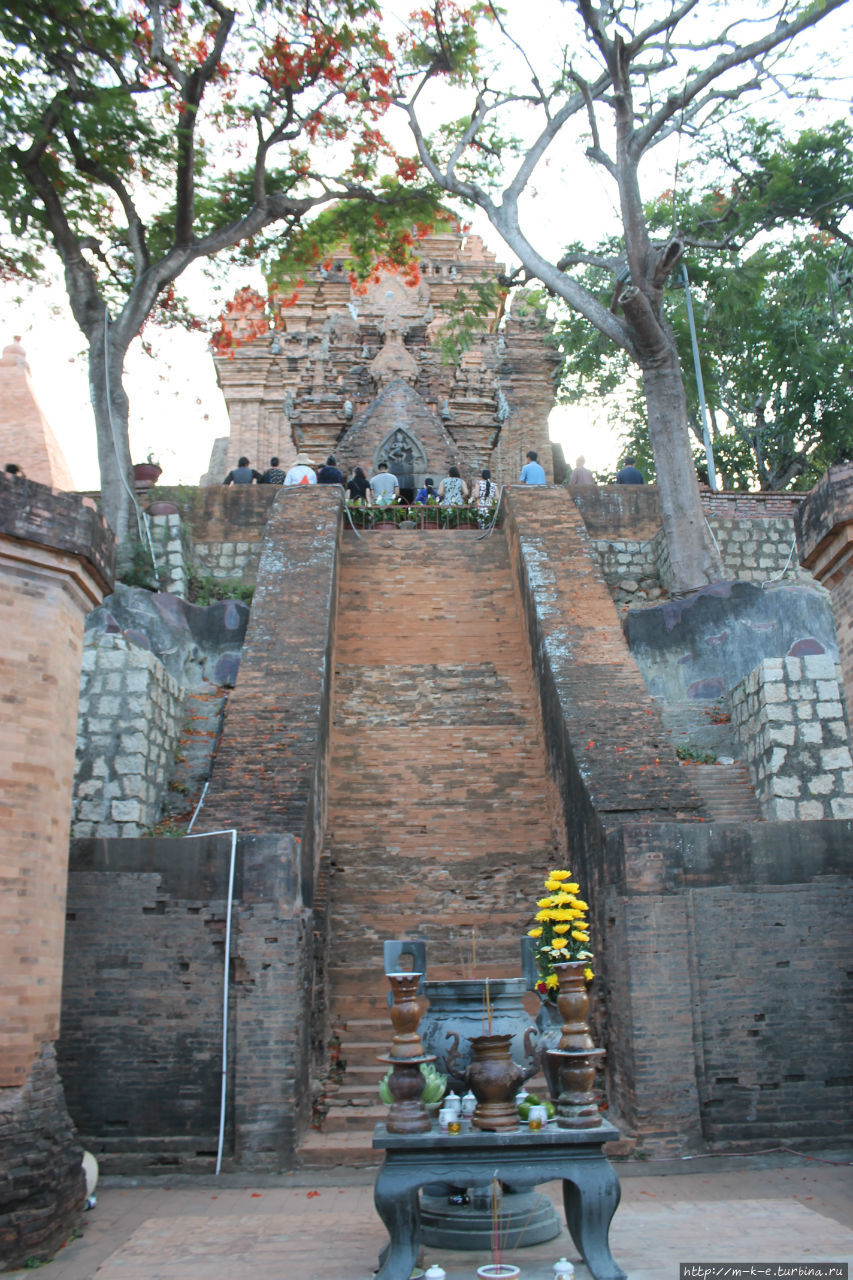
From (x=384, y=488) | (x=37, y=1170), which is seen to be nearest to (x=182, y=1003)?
(x=37, y=1170)

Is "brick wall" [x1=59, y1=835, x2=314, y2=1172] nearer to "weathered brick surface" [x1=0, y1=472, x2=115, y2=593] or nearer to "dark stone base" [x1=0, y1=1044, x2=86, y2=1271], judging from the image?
"dark stone base" [x1=0, y1=1044, x2=86, y2=1271]

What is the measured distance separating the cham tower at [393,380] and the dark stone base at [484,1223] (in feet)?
58.4

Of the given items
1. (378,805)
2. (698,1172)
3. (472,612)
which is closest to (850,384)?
(472,612)

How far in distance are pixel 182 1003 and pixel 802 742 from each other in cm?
532

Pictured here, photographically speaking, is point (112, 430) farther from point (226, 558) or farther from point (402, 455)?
point (402, 455)

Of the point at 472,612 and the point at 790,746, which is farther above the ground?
the point at 472,612

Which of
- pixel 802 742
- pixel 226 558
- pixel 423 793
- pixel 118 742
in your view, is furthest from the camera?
pixel 226 558

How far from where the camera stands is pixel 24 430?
20.8 ft

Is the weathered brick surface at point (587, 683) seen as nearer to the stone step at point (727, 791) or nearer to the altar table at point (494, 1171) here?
the stone step at point (727, 791)

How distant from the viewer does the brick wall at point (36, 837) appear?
5.16m

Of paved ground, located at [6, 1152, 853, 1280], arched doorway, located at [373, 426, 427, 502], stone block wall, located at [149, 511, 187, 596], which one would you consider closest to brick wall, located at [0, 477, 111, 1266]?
paved ground, located at [6, 1152, 853, 1280]

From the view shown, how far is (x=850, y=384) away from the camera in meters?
22.2

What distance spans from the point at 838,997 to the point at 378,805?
13.2 ft

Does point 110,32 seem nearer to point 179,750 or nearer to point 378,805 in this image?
point 179,750
